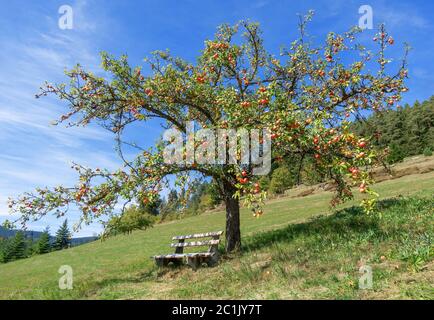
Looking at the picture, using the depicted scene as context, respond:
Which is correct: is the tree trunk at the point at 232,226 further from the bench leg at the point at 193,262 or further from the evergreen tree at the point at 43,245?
the evergreen tree at the point at 43,245

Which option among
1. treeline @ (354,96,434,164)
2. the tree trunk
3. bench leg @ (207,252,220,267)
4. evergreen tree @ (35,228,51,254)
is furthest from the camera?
treeline @ (354,96,434,164)

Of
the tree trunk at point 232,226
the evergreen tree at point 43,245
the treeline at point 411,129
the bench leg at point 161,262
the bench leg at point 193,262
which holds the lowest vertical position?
the evergreen tree at point 43,245

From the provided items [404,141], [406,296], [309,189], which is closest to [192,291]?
[406,296]

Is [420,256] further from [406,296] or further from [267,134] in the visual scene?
[267,134]

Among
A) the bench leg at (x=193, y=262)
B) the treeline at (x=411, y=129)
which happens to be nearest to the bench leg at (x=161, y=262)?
the bench leg at (x=193, y=262)

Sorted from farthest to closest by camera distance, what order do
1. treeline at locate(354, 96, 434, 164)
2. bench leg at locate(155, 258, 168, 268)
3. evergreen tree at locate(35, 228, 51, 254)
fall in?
treeline at locate(354, 96, 434, 164)
evergreen tree at locate(35, 228, 51, 254)
bench leg at locate(155, 258, 168, 268)

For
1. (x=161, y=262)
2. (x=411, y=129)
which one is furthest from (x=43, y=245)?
(x=411, y=129)

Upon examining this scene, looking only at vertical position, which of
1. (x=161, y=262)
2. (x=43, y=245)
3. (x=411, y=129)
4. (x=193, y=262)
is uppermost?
(x=411, y=129)

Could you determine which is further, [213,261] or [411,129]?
[411,129]

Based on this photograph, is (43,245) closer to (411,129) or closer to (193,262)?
(193,262)

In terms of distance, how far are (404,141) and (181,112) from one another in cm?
9254

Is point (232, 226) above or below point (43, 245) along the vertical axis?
above

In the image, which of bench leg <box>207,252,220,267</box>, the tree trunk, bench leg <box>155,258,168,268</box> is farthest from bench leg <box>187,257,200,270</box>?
bench leg <box>155,258,168,268</box>

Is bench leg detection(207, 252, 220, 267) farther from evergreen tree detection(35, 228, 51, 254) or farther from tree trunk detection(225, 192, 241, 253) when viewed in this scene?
evergreen tree detection(35, 228, 51, 254)
